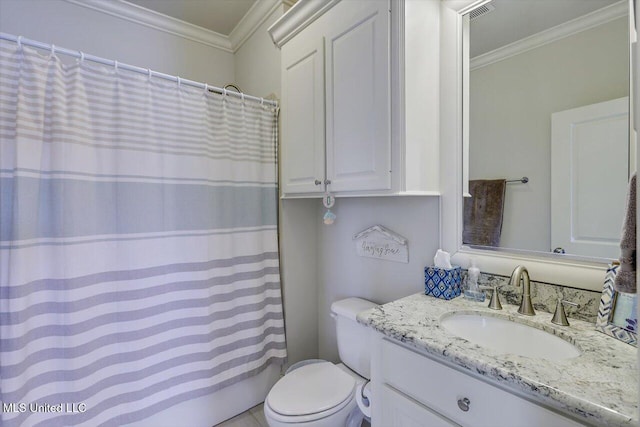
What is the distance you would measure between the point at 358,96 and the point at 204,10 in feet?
5.30

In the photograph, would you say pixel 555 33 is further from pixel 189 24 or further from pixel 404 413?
pixel 189 24

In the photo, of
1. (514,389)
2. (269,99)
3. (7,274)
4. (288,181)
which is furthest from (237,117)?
(514,389)

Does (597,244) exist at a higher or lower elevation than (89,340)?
higher

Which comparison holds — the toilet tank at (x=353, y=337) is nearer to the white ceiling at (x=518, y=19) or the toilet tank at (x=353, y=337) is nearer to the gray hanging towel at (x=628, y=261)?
the gray hanging towel at (x=628, y=261)

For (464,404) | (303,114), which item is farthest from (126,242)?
(464,404)

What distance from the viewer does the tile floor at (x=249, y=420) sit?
1699 millimetres

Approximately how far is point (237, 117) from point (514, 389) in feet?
5.72

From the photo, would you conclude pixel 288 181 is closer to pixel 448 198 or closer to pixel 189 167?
pixel 189 167

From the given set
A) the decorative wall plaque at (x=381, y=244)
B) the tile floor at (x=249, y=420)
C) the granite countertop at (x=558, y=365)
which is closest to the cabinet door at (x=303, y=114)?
the decorative wall plaque at (x=381, y=244)

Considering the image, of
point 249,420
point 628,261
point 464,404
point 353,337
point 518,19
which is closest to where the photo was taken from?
point 628,261

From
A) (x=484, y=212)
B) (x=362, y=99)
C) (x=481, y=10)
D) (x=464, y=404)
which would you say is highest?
(x=481, y=10)

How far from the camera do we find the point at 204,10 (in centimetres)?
207

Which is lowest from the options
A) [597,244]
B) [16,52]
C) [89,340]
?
[89,340]

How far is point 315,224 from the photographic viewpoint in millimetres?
2008
